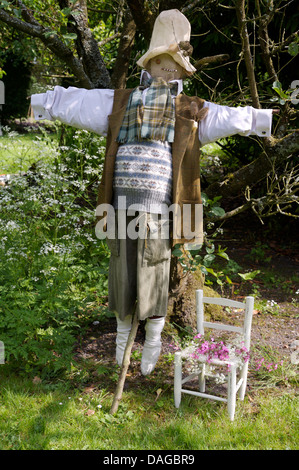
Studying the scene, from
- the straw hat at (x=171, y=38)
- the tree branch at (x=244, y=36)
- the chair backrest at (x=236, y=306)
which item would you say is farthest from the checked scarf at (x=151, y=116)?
the chair backrest at (x=236, y=306)

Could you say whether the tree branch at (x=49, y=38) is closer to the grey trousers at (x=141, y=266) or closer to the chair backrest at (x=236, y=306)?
the grey trousers at (x=141, y=266)

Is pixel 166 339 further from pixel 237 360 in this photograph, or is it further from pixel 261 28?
pixel 261 28

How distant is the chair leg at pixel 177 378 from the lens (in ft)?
8.51

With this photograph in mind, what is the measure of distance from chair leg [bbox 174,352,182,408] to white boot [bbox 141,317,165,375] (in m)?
0.32

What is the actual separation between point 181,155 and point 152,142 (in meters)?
0.18

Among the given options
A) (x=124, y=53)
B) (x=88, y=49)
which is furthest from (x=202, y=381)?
(x=124, y=53)

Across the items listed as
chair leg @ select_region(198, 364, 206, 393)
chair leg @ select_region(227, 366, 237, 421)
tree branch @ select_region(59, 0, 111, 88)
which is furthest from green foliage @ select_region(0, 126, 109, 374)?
chair leg @ select_region(227, 366, 237, 421)

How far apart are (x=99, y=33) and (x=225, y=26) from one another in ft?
9.41

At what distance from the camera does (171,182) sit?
2.66 meters

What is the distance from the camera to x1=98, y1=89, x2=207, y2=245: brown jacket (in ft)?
8.48

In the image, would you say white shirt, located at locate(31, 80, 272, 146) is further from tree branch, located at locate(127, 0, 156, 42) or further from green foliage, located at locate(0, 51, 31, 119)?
green foliage, located at locate(0, 51, 31, 119)

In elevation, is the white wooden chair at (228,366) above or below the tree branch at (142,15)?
below

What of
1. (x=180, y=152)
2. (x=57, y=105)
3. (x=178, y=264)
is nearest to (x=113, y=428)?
(x=178, y=264)

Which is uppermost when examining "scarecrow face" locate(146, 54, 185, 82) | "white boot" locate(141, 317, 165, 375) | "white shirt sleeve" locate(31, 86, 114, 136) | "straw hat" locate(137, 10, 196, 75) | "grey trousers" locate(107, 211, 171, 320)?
"straw hat" locate(137, 10, 196, 75)
